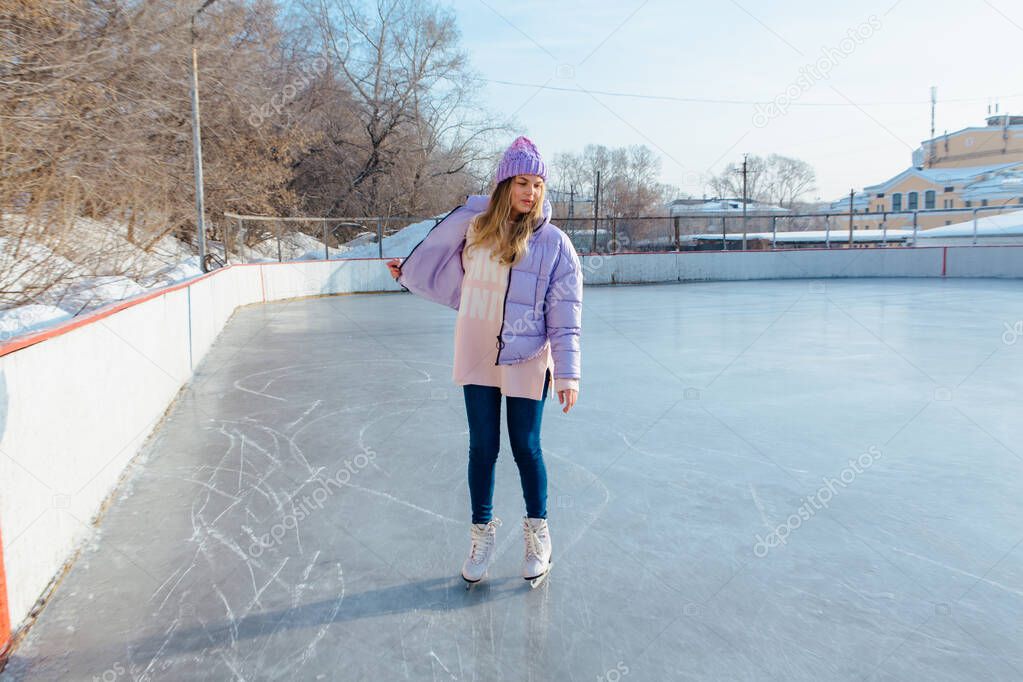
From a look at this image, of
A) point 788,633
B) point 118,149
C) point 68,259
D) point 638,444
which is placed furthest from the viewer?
point 118,149

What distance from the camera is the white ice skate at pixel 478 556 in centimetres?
275

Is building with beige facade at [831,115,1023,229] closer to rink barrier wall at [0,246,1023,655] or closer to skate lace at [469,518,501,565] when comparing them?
rink barrier wall at [0,246,1023,655]

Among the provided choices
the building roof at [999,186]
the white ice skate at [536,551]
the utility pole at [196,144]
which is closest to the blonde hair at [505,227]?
the white ice skate at [536,551]

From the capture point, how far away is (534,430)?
8.95 feet

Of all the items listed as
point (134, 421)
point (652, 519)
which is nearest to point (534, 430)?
point (652, 519)

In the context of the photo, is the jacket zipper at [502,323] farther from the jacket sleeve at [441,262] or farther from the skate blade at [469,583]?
the skate blade at [469,583]

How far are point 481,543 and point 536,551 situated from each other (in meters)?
0.21

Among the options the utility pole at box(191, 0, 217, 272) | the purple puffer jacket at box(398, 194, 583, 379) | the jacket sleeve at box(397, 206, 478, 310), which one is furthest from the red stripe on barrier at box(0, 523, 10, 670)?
the utility pole at box(191, 0, 217, 272)

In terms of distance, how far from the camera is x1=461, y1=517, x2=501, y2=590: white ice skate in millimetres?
2746

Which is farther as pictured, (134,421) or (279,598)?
(134,421)

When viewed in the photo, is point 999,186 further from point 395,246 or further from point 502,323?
point 502,323

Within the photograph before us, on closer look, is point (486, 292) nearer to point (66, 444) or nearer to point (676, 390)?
point (66, 444)

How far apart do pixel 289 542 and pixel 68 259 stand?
238 inches

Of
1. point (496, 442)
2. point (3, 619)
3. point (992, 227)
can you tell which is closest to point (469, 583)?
point (496, 442)
